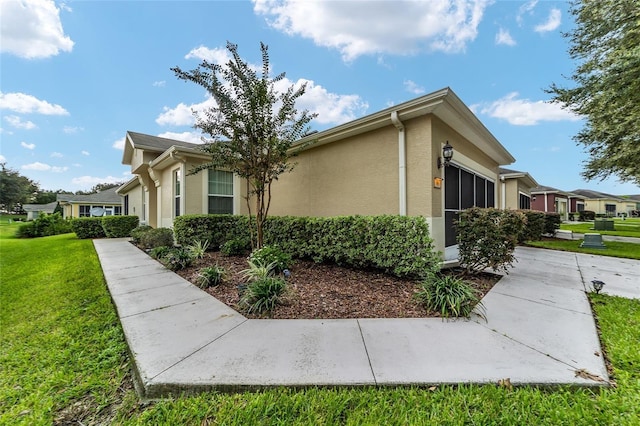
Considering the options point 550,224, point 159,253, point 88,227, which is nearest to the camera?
point 159,253

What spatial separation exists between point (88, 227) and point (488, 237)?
17.0 meters

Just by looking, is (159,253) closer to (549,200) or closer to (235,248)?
(235,248)

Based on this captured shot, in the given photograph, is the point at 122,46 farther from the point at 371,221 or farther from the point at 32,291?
the point at 371,221

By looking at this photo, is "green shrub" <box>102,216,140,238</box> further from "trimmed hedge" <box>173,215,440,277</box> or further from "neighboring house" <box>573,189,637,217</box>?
"neighboring house" <box>573,189,637,217</box>

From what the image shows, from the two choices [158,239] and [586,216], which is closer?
[158,239]

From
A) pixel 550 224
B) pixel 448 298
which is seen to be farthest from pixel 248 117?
pixel 550 224

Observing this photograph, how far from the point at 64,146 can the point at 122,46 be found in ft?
41.5

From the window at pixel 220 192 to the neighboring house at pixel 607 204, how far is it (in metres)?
52.6

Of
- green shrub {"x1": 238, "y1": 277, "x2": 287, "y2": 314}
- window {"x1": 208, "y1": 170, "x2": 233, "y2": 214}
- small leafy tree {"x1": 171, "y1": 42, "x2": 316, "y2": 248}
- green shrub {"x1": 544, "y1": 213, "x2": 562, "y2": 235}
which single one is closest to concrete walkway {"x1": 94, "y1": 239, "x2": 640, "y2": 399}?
green shrub {"x1": 238, "y1": 277, "x2": 287, "y2": 314}

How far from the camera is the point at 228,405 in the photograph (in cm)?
187

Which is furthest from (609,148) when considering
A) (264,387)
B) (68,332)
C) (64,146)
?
(64,146)

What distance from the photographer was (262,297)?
11.8ft

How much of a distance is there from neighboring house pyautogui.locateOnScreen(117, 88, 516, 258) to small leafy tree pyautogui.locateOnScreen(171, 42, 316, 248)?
1.40m

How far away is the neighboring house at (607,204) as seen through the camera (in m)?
39.7
